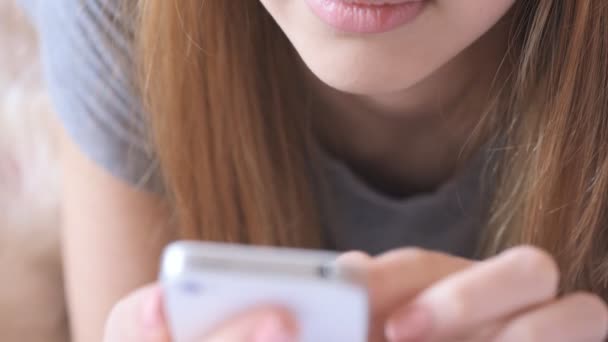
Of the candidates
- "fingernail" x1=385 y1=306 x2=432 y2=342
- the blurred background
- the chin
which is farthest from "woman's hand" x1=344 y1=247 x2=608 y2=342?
the blurred background

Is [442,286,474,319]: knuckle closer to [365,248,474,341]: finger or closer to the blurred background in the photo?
[365,248,474,341]: finger

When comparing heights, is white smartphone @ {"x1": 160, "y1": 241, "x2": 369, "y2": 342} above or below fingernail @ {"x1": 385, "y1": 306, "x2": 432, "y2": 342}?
above

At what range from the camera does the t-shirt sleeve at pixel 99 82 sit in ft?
2.02

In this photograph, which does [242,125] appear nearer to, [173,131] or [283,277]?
[173,131]

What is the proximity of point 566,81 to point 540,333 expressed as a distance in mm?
204

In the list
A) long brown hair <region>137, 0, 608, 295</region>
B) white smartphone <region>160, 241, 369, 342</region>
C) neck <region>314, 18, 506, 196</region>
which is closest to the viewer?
white smartphone <region>160, 241, 369, 342</region>

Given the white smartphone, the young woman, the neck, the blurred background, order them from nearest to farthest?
the white smartphone, the young woman, the neck, the blurred background

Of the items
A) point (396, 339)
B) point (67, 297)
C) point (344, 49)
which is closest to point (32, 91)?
point (67, 297)

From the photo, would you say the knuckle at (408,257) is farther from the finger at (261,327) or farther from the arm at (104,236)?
the arm at (104,236)

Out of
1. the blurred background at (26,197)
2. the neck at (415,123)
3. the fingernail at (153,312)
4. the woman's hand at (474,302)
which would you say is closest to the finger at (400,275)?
the woman's hand at (474,302)

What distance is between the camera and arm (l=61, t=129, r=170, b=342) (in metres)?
0.68

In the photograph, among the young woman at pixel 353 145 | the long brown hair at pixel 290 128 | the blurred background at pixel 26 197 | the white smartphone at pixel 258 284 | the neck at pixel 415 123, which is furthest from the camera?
the blurred background at pixel 26 197

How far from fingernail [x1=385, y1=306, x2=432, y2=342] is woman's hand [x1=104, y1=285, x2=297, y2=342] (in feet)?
0.17

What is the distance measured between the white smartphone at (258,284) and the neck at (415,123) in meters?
0.34
